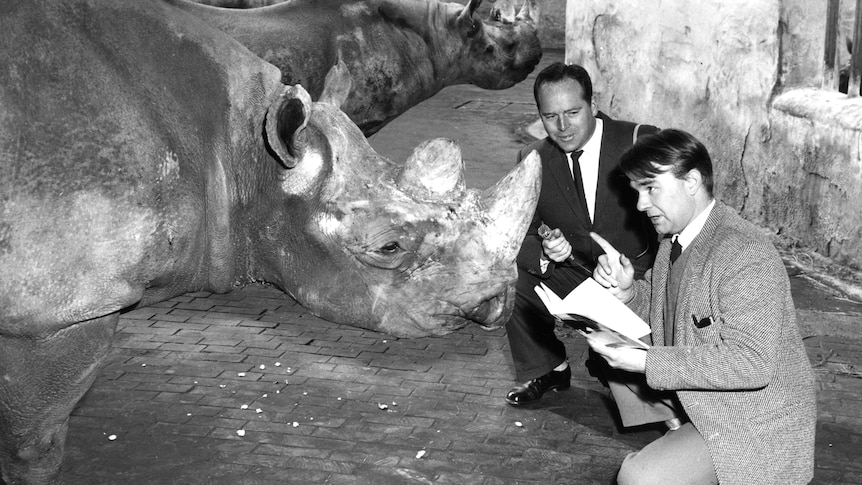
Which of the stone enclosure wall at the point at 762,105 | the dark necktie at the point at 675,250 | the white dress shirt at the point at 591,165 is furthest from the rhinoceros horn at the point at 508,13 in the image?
the dark necktie at the point at 675,250

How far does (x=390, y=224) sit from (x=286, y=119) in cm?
43

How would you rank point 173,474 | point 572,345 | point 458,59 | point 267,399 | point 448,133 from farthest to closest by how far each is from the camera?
1. point 448,133
2. point 458,59
3. point 572,345
4. point 267,399
5. point 173,474

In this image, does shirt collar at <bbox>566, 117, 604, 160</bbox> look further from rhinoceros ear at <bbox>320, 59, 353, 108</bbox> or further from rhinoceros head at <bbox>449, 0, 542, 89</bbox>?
rhinoceros head at <bbox>449, 0, 542, 89</bbox>

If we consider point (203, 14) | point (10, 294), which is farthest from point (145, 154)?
point (203, 14)

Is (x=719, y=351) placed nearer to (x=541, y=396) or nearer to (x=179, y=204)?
(x=179, y=204)

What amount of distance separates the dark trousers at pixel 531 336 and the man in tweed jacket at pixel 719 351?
166cm

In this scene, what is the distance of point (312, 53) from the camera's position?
A: 5.89 m

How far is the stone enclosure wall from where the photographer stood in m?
6.86

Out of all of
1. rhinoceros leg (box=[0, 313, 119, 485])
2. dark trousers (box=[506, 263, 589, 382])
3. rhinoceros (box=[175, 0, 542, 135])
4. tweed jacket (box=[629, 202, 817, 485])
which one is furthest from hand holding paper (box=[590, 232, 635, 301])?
rhinoceros (box=[175, 0, 542, 135])

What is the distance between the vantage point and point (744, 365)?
10.3ft

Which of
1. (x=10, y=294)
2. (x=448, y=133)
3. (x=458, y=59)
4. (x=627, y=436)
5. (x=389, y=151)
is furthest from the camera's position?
(x=448, y=133)

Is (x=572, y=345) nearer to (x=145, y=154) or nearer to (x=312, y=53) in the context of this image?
(x=312, y=53)

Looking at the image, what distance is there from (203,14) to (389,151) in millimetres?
5903

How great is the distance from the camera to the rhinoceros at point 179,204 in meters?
Result: 3.07
